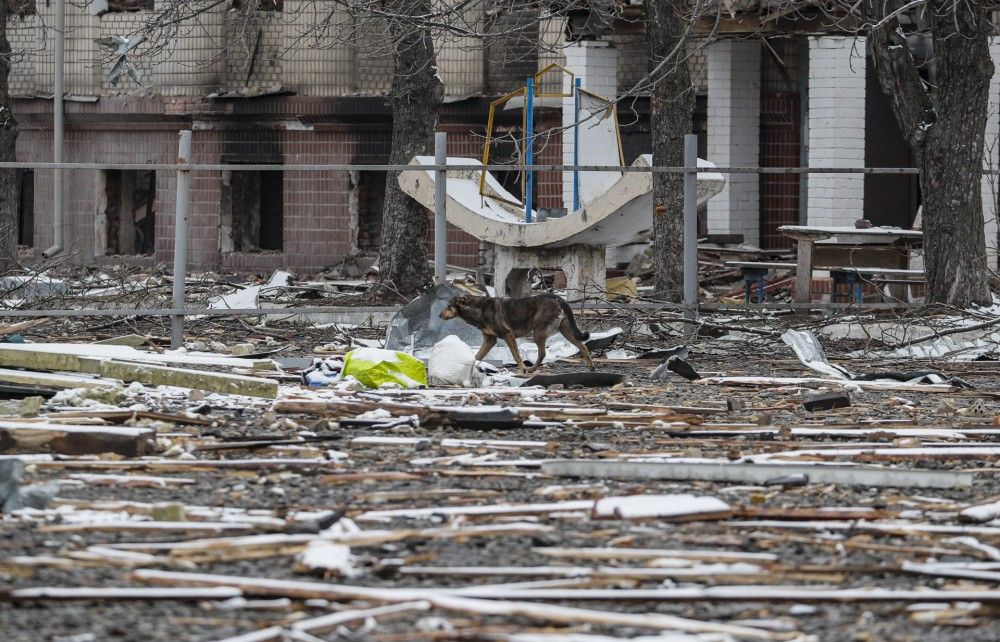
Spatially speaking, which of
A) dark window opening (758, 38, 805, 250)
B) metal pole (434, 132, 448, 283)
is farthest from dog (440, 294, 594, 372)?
dark window opening (758, 38, 805, 250)

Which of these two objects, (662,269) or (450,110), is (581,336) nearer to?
(662,269)

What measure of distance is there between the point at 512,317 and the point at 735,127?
480 inches

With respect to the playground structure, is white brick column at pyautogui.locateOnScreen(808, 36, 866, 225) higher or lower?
higher

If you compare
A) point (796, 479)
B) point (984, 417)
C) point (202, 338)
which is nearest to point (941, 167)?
point (984, 417)

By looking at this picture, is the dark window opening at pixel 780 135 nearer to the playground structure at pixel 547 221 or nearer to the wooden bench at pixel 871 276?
the wooden bench at pixel 871 276

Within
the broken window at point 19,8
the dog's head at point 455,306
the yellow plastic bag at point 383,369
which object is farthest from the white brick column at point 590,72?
the yellow plastic bag at point 383,369

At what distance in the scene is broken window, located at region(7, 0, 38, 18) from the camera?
29.8m

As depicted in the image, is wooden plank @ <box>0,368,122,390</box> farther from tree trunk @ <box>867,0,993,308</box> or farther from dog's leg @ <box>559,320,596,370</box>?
tree trunk @ <box>867,0,993,308</box>

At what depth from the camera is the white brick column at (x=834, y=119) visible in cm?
2159

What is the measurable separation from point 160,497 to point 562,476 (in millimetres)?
1782

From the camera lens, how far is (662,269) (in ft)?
56.6

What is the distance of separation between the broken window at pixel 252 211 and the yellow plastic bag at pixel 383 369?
1813cm

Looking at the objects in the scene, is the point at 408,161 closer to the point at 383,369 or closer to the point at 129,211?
the point at 383,369

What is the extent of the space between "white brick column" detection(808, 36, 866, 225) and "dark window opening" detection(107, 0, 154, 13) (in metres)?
13.1
